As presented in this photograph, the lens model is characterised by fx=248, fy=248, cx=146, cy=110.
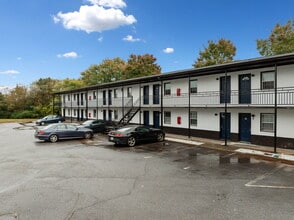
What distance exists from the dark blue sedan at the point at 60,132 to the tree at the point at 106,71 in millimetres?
38095

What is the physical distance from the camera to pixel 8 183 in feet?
28.5

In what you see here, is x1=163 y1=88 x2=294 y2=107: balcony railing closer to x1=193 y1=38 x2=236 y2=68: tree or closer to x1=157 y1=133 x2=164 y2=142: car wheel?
x1=157 y1=133 x2=164 y2=142: car wheel

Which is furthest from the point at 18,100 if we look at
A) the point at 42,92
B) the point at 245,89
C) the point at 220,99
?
the point at 245,89

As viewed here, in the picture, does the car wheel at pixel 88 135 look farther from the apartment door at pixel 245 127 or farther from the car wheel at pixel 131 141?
the apartment door at pixel 245 127

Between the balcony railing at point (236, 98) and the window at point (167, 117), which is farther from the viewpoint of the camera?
the window at point (167, 117)

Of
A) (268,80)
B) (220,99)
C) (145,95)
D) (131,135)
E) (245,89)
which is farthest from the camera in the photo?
(145,95)

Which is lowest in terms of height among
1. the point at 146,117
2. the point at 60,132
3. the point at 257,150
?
the point at 257,150

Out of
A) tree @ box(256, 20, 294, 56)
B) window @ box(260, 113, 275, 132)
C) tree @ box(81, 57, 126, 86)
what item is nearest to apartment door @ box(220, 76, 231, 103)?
window @ box(260, 113, 275, 132)

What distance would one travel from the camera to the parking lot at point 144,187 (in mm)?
6211

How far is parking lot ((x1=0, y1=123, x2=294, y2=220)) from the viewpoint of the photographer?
6.21 metres

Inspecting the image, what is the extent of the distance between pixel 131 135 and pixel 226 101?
6780mm

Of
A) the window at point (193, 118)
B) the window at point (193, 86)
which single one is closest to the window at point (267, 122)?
the window at point (193, 118)

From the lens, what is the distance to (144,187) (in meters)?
8.12

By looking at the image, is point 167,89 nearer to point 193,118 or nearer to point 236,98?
point 193,118
